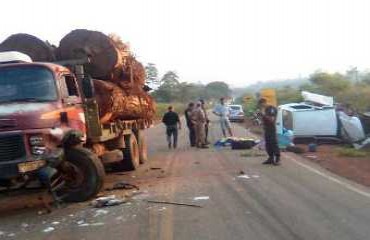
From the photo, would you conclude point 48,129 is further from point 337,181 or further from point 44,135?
point 337,181

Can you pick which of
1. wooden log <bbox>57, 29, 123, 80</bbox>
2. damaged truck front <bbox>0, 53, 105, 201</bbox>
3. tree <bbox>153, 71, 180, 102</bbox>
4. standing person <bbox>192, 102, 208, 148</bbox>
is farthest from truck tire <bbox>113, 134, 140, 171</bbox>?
tree <bbox>153, 71, 180, 102</bbox>

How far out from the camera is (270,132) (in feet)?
53.5

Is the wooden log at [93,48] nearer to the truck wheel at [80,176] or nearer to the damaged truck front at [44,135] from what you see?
the damaged truck front at [44,135]

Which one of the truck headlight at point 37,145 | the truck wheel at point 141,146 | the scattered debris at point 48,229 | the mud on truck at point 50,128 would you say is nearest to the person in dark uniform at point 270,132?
the truck wheel at point 141,146

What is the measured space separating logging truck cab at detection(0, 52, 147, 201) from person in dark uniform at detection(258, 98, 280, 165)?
5.19 meters

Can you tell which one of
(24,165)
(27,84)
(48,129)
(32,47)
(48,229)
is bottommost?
(48,229)

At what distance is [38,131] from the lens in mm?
9938

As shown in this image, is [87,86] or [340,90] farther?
[340,90]

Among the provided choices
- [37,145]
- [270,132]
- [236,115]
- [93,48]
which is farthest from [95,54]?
[236,115]

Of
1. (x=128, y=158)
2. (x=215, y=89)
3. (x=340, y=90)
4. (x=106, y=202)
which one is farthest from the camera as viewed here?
(x=215, y=89)

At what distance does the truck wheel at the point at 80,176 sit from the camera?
1062 cm

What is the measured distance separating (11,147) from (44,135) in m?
0.55

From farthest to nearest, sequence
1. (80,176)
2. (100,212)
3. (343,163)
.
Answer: (343,163), (80,176), (100,212)

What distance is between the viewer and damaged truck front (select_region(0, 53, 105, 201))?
9.81 meters
